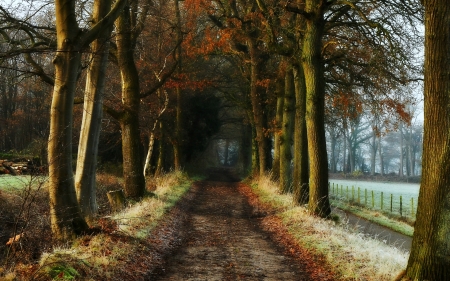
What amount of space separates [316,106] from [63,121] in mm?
7719

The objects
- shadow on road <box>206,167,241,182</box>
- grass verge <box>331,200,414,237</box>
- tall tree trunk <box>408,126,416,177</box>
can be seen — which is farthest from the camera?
tall tree trunk <box>408,126,416,177</box>

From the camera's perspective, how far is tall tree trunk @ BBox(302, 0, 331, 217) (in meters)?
14.4

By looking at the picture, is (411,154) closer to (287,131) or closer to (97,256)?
(287,131)

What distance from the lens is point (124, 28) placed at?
56.7 ft

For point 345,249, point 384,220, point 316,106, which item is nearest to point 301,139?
point 316,106

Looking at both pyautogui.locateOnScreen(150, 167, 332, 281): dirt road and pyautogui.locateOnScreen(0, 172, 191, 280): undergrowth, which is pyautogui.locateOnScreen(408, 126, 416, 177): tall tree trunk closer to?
pyautogui.locateOnScreen(150, 167, 332, 281): dirt road

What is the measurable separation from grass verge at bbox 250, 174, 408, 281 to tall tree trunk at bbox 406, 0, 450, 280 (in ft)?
2.86

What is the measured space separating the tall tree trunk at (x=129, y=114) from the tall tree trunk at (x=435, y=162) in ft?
39.1

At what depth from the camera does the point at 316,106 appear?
573 inches

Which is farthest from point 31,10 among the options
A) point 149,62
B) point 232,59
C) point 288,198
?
point 232,59

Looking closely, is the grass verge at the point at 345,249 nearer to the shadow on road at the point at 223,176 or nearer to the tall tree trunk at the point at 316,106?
the tall tree trunk at the point at 316,106

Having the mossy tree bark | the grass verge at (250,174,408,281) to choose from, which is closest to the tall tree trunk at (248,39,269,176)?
the grass verge at (250,174,408,281)

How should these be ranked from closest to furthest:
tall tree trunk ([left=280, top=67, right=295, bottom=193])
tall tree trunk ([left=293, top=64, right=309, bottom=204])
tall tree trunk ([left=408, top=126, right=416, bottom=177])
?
tall tree trunk ([left=293, top=64, right=309, bottom=204]) → tall tree trunk ([left=280, top=67, right=295, bottom=193]) → tall tree trunk ([left=408, top=126, right=416, bottom=177])

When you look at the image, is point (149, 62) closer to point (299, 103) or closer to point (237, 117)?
point (299, 103)
